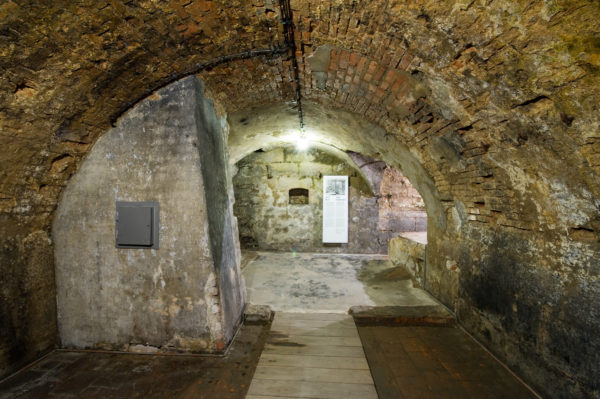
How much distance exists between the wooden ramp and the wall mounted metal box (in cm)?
180

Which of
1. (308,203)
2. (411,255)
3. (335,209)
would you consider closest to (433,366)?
(411,255)

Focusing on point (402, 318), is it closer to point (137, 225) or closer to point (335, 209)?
point (137, 225)

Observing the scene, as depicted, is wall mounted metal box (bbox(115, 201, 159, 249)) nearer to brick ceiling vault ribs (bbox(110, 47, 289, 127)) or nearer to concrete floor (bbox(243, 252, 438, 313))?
brick ceiling vault ribs (bbox(110, 47, 289, 127))

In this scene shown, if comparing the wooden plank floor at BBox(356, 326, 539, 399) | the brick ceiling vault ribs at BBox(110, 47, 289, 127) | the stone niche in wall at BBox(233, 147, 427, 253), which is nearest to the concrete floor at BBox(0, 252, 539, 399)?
the wooden plank floor at BBox(356, 326, 539, 399)

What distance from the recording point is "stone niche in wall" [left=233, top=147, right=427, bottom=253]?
8430mm

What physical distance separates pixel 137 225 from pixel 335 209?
241 inches

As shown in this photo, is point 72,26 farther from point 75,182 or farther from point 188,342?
point 188,342

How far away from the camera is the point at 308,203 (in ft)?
28.5

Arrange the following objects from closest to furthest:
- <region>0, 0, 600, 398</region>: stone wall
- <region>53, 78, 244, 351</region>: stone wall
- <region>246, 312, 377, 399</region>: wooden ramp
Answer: <region>0, 0, 600, 398</region>: stone wall, <region>246, 312, 377, 399</region>: wooden ramp, <region>53, 78, 244, 351</region>: stone wall

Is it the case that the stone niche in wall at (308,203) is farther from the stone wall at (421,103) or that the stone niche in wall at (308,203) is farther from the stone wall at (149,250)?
the stone wall at (149,250)

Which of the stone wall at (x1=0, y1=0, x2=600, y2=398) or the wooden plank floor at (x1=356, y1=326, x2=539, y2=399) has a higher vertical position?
the stone wall at (x1=0, y1=0, x2=600, y2=398)

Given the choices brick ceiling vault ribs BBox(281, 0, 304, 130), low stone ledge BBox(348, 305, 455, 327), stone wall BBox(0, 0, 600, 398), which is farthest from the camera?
low stone ledge BBox(348, 305, 455, 327)

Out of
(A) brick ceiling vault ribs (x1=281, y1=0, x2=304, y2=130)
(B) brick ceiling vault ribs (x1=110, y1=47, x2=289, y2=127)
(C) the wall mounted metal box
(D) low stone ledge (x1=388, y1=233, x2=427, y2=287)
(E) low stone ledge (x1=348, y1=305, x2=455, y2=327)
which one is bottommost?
(E) low stone ledge (x1=348, y1=305, x2=455, y2=327)

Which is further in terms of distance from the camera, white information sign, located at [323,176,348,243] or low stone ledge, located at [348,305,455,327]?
white information sign, located at [323,176,348,243]
